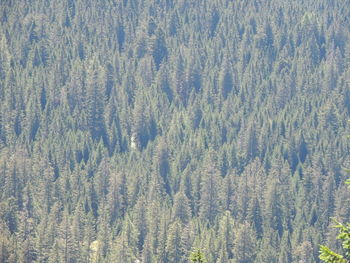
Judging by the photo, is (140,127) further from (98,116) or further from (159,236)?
(159,236)

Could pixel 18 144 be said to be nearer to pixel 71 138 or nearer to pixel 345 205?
pixel 71 138

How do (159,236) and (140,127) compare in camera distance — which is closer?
(159,236)

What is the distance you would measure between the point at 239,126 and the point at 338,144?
25.3m

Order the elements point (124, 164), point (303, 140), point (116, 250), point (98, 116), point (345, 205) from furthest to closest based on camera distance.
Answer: point (98, 116)
point (303, 140)
point (124, 164)
point (345, 205)
point (116, 250)

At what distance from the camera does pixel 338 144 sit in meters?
184

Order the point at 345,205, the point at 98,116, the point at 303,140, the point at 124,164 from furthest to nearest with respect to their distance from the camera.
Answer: the point at 98,116, the point at 303,140, the point at 124,164, the point at 345,205

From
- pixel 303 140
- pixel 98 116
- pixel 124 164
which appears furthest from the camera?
pixel 98 116

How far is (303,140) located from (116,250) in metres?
72.3

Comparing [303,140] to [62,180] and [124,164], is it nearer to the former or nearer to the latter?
[124,164]

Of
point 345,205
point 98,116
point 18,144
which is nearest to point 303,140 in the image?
point 345,205

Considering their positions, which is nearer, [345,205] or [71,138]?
[345,205]

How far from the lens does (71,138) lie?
18550 cm

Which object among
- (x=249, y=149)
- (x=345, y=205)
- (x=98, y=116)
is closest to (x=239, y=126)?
(x=249, y=149)

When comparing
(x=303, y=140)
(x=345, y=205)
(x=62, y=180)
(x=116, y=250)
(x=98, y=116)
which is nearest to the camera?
(x=116, y=250)
